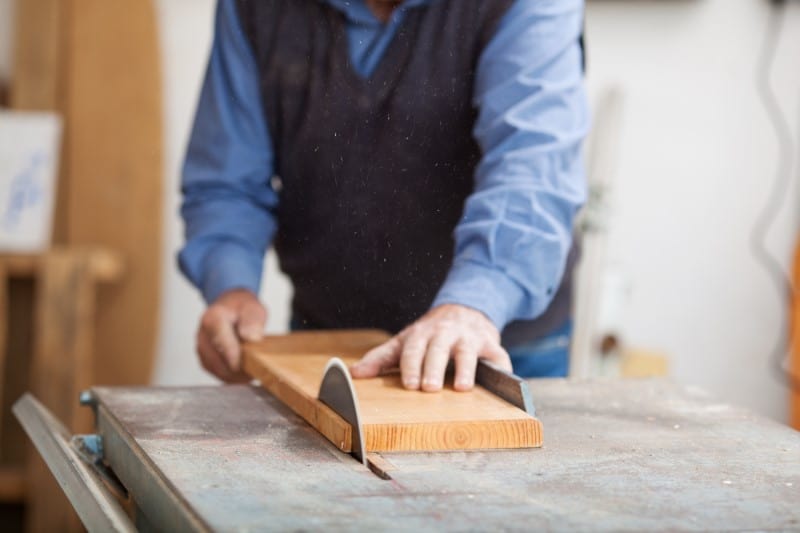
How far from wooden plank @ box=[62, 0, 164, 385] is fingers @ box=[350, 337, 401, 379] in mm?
1314

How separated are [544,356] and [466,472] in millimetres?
749

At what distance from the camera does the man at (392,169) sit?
1342mm

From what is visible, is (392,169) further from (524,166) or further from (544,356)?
(544,356)

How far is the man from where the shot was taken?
1.34m

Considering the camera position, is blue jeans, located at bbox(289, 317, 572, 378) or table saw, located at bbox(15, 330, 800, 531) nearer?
table saw, located at bbox(15, 330, 800, 531)

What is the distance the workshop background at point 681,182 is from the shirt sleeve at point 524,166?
1.03 m

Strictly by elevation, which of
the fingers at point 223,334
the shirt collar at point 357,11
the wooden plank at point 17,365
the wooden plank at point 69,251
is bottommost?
the wooden plank at point 17,365

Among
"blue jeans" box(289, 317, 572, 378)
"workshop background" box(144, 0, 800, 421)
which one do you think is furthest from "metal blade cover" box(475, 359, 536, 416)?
"workshop background" box(144, 0, 800, 421)

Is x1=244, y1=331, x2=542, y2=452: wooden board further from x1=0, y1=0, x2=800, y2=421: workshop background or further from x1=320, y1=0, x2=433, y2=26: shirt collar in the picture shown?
x1=0, y1=0, x2=800, y2=421: workshop background

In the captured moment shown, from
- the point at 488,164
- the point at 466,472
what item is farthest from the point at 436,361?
the point at 488,164

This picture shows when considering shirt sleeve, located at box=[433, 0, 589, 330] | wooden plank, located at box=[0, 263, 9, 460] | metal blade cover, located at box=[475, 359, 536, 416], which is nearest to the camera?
metal blade cover, located at box=[475, 359, 536, 416]

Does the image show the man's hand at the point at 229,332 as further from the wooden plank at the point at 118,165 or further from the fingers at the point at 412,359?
the wooden plank at the point at 118,165

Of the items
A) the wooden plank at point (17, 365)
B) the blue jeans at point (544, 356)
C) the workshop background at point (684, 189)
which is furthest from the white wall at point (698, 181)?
the wooden plank at point (17, 365)

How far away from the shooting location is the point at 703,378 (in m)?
2.57
